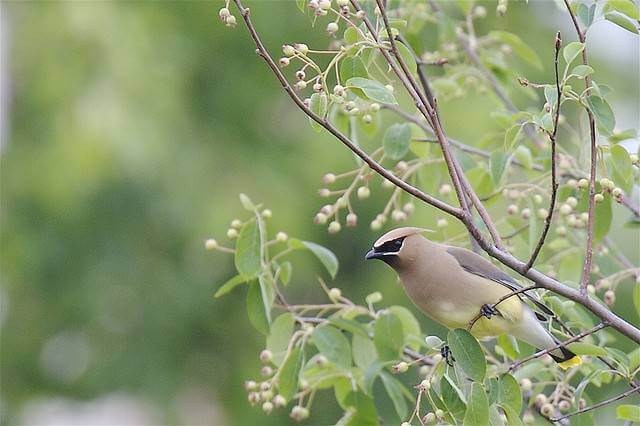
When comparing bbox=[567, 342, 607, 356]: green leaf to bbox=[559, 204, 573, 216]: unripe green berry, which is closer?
bbox=[567, 342, 607, 356]: green leaf

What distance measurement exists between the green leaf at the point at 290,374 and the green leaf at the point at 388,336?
0.19 meters

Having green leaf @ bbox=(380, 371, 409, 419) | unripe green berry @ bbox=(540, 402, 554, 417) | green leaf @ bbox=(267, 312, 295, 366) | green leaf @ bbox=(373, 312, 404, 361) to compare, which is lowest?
green leaf @ bbox=(380, 371, 409, 419)

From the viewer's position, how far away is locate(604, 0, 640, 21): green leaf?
7.05 feet

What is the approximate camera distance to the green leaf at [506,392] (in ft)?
7.03

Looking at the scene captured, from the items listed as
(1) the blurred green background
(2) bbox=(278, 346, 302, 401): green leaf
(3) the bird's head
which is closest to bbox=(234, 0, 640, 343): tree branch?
(3) the bird's head

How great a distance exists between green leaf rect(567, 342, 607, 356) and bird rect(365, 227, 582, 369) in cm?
14

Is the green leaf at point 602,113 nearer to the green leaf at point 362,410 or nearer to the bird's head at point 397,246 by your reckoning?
the bird's head at point 397,246

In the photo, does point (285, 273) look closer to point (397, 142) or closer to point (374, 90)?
point (397, 142)

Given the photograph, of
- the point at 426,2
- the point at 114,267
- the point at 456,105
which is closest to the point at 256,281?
the point at 426,2

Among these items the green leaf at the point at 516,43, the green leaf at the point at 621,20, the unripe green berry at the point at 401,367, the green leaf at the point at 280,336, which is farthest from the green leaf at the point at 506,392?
the green leaf at the point at 516,43

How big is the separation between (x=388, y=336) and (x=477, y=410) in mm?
621

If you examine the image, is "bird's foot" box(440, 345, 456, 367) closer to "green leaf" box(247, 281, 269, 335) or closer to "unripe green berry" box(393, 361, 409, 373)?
"unripe green berry" box(393, 361, 409, 373)

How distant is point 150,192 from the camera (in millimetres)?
6809

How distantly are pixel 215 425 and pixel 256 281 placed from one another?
4.97 meters
